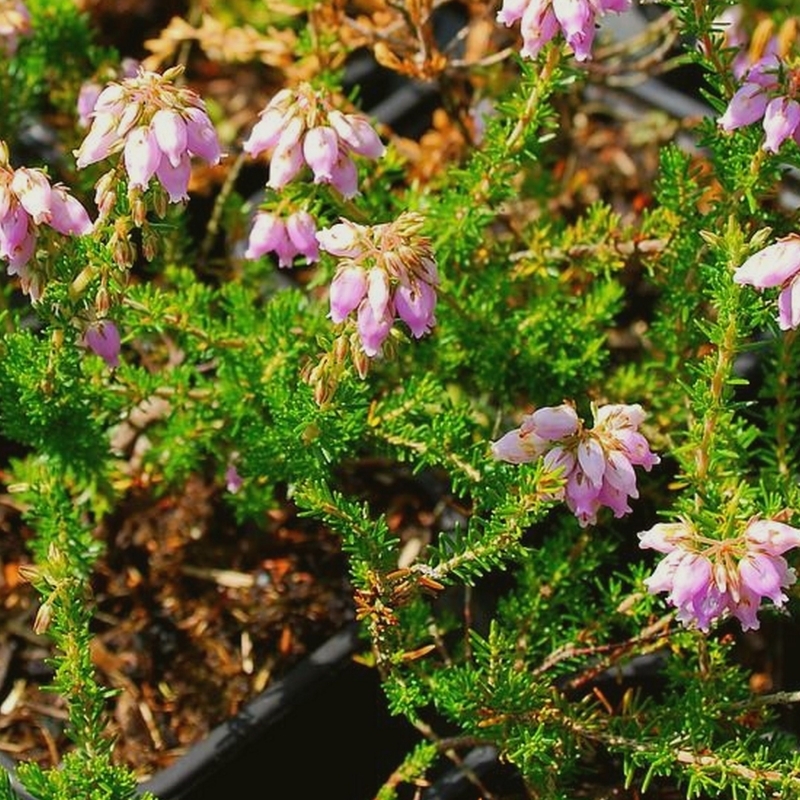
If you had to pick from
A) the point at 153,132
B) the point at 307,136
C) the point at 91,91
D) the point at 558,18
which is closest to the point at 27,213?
the point at 153,132

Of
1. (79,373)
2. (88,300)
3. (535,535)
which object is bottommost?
(535,535)

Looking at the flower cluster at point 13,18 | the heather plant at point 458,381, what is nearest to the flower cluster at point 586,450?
the heather plant at point 458,381

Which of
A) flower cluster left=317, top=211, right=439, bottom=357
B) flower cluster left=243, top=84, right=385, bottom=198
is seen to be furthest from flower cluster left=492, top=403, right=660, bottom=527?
flower cluster left=243, top=84, right=385, bottom=198

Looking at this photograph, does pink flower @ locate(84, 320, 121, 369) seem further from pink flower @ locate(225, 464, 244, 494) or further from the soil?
the soil

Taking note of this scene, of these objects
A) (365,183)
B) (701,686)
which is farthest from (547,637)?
(365,183)

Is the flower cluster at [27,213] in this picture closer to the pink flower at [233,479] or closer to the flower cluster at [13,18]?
the pink flower at [233,479]

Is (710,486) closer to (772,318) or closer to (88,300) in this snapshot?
(772,318)

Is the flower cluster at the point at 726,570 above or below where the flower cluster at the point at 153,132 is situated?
below

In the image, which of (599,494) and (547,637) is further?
(547,637)
